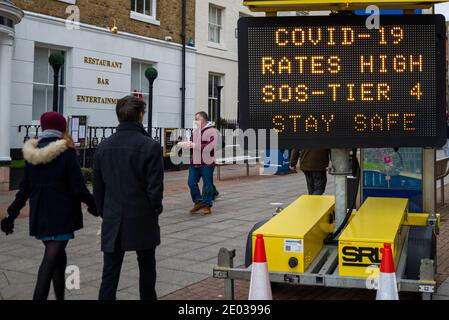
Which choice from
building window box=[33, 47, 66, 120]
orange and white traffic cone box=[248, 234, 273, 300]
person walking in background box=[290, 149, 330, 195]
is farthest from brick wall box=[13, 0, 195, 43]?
orange and white traffic cone box=[248, 234, 273, 300]

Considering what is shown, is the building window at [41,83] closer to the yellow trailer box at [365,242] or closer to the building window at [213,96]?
the building window at [213,96]

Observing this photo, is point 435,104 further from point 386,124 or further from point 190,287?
point 190,287

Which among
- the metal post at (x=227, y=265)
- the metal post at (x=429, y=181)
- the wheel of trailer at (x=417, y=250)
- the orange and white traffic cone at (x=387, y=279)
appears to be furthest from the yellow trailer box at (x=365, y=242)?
the metal post at (x=429, y=181)

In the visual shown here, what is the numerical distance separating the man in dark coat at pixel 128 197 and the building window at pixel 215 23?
1869cm

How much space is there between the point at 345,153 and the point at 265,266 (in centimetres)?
163

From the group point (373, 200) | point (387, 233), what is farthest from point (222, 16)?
point (387, 233)

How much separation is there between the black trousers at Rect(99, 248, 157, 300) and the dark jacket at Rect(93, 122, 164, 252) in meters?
0.09

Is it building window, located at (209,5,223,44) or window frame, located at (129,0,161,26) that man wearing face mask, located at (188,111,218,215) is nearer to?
window frame, located at (129,0,161,26)

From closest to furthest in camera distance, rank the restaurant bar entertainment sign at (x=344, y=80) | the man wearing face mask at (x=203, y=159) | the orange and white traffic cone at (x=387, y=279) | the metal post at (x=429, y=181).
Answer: the orange and white traffic cone at (x=387, y=279)
the restaurant bar entertainment sign at (x=344, y=80)
the metal post at (x=429, y=181)
the man wearing face mask at (x=203, y=159)

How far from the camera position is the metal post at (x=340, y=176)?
5297 millimetres

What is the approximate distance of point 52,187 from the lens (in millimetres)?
4547

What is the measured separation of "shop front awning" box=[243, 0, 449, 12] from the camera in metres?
4.42

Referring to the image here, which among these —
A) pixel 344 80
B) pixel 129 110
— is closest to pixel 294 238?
pixel 344 80

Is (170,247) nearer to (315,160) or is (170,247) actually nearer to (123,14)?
(315,160)
